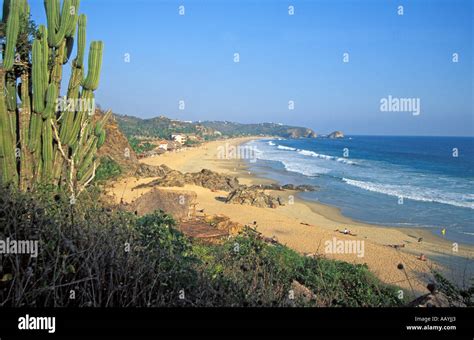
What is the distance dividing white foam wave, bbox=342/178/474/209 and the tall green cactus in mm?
19543

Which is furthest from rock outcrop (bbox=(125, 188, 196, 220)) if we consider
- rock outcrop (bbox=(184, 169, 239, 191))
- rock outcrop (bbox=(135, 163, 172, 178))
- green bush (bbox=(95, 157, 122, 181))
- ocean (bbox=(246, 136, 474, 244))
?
rock outcrop (bbox=(184, 169, 239, 191))

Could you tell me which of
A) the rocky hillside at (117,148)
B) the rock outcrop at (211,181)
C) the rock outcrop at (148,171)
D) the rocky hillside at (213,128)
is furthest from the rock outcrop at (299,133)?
the rocky hillside at (117,148)

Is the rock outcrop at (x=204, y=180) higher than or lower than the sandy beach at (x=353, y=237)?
higher

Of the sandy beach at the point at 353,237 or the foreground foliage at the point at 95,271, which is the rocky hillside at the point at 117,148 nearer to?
the sandy beach at the point at 353,237

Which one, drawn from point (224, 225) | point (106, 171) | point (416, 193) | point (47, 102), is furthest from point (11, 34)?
point (416, 193)

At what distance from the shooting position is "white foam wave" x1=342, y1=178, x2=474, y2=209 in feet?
74.9

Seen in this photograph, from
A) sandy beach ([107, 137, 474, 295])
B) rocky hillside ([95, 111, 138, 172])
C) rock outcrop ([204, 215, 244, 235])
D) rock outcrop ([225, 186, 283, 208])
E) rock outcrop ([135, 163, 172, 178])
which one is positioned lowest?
Answer: sandy beach ([107, 137, 474, 295])

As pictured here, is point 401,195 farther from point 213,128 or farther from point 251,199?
point 213,128

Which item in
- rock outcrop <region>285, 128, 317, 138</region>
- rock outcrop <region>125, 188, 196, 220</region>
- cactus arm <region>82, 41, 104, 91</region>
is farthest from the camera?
rock outcrop <region>285, 128, 317, 138</region>

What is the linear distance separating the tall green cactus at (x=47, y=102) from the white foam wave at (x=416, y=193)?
64.1ft

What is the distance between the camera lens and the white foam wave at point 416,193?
2283 cm

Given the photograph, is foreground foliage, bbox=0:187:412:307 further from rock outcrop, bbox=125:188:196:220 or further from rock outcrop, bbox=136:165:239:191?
rock outcrop, bbox=136:165:239:191

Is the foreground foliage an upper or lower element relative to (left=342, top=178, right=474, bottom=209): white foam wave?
upper

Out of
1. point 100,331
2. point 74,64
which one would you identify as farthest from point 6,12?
point 100,331
